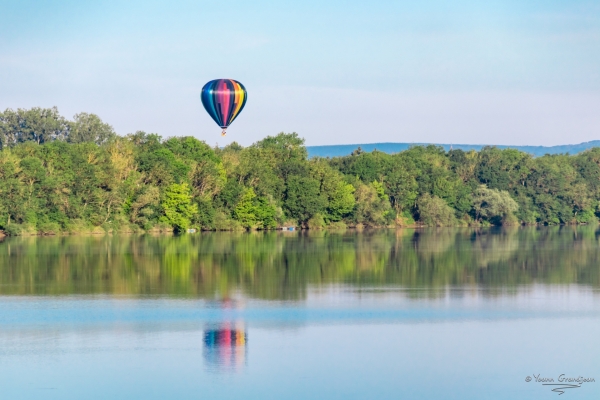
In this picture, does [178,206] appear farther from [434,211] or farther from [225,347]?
[225,347]

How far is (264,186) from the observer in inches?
2847

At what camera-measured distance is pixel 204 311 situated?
2659 cm

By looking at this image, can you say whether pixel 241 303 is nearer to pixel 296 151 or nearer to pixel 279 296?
pixel 279 296

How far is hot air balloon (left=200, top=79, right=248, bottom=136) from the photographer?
59.5 meters

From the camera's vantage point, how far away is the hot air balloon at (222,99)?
5953 cm

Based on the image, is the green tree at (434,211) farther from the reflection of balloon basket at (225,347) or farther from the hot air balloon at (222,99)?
the reflection of balloon basket at (225,347)

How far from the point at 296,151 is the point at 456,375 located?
63.0 meters

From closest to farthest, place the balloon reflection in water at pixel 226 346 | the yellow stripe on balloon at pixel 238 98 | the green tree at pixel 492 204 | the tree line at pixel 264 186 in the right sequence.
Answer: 1. the balloon reflection in water at pixel 226 346
2. the yellow stripe on balloon at pixel 238 98
3. the tree line at pixel 264 186
4. the green tree at pixel 492 204

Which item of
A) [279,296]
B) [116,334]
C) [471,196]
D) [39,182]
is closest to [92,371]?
[116,334]

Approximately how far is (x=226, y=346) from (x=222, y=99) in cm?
3945

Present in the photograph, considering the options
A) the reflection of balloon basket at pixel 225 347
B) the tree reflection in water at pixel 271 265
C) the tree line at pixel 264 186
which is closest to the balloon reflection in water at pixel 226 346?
the reflection of balloon basket at pixel 225 347

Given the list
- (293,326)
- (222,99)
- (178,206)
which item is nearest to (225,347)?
(293,326)

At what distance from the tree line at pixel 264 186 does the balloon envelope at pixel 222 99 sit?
8.22 meters

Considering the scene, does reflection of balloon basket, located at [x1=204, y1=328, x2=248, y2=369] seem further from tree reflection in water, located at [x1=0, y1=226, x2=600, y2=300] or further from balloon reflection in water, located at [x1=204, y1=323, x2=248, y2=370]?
tree reflection in water, located at [x1=0, y1=226, x2=600, y2=300]
